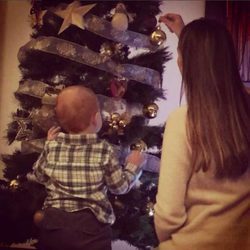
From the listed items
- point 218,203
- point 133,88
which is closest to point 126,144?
point 133,88

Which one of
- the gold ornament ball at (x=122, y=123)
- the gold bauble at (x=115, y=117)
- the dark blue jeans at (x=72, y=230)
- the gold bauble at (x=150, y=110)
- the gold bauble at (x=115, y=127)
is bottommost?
the dark blue jeans at (x=72, y=230)

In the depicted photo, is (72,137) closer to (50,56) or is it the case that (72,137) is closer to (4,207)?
(50,56)

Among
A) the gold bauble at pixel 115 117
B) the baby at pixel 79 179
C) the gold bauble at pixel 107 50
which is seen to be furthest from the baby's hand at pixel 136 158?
the gold bauble at pixel 107 50

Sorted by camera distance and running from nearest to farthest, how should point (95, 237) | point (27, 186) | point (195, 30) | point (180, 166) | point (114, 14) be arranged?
point (180, 166)
point (195, 30)
point (95, 237)
point (114, 14)
point (27, 186)

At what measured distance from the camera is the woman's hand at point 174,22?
1533 mm

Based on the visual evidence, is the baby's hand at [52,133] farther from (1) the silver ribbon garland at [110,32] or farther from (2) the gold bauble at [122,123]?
(1) the silver ribbon garland at [110,32]

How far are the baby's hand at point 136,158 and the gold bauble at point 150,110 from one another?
0.52 ft

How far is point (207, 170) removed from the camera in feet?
3.25

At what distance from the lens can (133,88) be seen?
5.24 feet

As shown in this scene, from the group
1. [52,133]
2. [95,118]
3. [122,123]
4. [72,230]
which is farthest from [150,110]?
[72,230]

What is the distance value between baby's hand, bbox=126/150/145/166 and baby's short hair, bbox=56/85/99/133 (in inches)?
7.5

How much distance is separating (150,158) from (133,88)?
10.6 inches

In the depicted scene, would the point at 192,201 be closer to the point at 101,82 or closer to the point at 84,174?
the point at 84,174

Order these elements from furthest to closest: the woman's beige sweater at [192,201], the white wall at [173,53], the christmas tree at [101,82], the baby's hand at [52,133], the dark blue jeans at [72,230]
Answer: the white wall at [173,53]
the christmas tree at [101,82]
the baby's hand at [52,133]
the dark blue jeans at [72,230]
the woman's beige sweater at [192,201]
